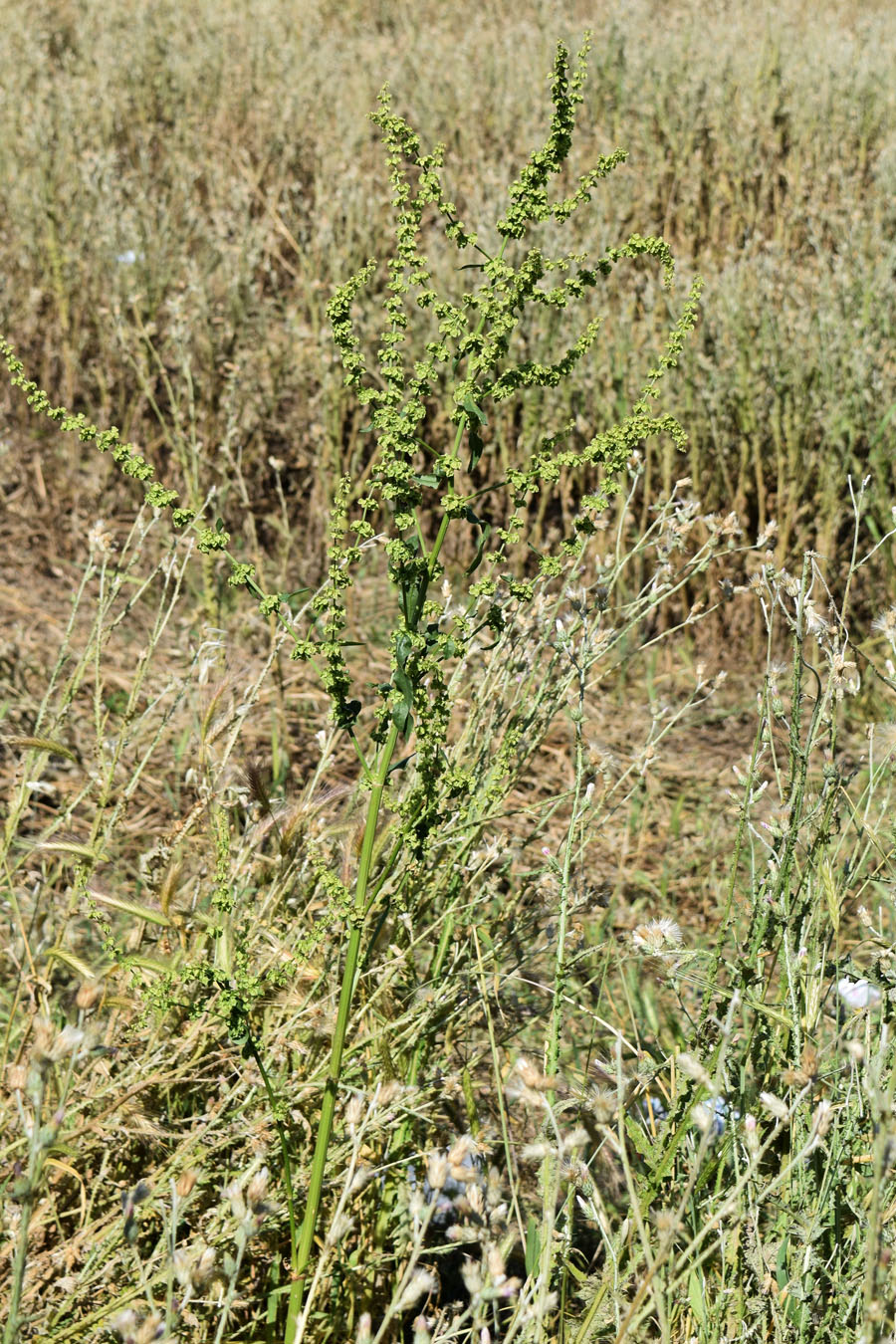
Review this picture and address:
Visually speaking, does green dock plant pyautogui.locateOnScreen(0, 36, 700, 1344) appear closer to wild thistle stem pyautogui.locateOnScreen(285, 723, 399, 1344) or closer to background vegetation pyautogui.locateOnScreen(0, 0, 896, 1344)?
wild thistle stem pyautogui.locateOnScreen(285, 723, 399, 1344)

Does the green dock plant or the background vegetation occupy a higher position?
the green dock plant

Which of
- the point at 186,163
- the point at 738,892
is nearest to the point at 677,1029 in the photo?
the point at 738,892

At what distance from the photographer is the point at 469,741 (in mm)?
1932

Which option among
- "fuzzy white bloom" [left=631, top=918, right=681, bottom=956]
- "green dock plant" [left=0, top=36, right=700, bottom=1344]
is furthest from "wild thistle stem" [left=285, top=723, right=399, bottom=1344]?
"fuzzy white bloom" [left=631, top=918, right=681, bottom=956]

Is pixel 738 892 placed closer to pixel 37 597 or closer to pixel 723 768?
pixel 723 768

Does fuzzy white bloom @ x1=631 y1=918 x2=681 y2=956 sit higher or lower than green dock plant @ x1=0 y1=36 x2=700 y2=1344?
lower

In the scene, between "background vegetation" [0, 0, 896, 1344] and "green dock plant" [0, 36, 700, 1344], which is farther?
"background vegetation" [0, 0, 896, 1344]

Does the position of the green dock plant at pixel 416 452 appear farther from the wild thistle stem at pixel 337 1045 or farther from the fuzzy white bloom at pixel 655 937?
the fuzzy white bloom at pixel 655 937

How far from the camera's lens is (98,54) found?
619 cm

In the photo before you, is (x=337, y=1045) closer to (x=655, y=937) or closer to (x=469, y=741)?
(x=655, y=937)

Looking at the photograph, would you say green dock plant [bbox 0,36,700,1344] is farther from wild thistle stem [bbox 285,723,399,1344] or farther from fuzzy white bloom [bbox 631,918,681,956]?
fuzzy white bloom [bbox 631,918,681,956]

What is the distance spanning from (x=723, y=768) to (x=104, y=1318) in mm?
2331

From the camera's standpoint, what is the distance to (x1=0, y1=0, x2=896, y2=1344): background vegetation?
1.36 meters

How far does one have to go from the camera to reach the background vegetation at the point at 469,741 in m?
1.36
